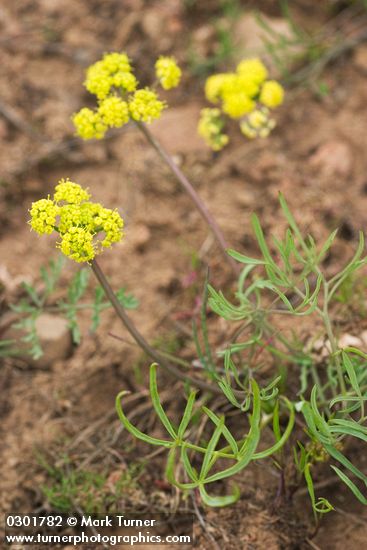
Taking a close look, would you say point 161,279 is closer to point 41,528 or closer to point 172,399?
point 172,399

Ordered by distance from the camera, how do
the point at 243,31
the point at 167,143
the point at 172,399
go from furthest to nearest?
the point at 243,31 → the point at 167,143 → the point at 172,399

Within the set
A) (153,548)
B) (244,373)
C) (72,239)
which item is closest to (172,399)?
(244,373)

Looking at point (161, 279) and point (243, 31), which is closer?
point (161, 279)

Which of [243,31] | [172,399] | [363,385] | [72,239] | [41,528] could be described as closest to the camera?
[72,239]

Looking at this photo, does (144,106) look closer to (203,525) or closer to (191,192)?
(191,192)

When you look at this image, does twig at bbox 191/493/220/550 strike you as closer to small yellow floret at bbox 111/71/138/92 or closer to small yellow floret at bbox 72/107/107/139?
small yellow floret at bbox 72/107/107/139

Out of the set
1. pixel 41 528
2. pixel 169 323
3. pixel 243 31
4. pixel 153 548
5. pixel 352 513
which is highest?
pixel 243 31

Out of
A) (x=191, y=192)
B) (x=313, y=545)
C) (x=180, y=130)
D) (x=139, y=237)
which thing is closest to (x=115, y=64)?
(x=191, y=192)
